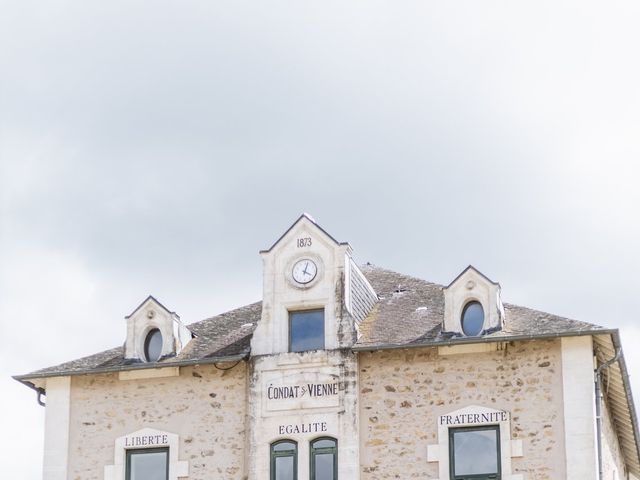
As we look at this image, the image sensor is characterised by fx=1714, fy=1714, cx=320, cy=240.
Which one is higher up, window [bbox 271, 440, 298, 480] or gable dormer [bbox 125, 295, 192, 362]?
gable dormer [bbox 125, 295, 192, 362]

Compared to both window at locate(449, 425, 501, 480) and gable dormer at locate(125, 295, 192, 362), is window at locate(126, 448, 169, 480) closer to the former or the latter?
gable dormer at locate(125, 295, 192, 362)

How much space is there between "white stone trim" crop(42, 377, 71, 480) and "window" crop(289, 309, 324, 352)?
447 cm

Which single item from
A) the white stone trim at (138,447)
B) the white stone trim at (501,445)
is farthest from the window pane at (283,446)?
the white stone trim at (501,445)

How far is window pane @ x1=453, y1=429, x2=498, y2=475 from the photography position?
30266mm

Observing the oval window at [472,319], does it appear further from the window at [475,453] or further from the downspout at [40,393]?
the downspout at [40,393]

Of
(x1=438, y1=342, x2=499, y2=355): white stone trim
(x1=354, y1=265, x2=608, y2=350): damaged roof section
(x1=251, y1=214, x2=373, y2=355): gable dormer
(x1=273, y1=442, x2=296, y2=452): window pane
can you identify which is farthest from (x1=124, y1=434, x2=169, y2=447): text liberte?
(x1=438, y1=342, x2=499, y2=355): white stone trim

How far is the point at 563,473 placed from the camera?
29797 mm

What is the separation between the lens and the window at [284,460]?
31.2 m

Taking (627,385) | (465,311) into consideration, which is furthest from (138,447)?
(627,385)

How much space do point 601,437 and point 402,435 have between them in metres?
3.58

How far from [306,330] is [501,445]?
4.40 meters

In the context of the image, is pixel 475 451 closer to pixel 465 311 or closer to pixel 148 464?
pixel 465 311

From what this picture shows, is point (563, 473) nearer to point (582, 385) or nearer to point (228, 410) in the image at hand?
point (582, 385)

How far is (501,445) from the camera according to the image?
1189 inches
